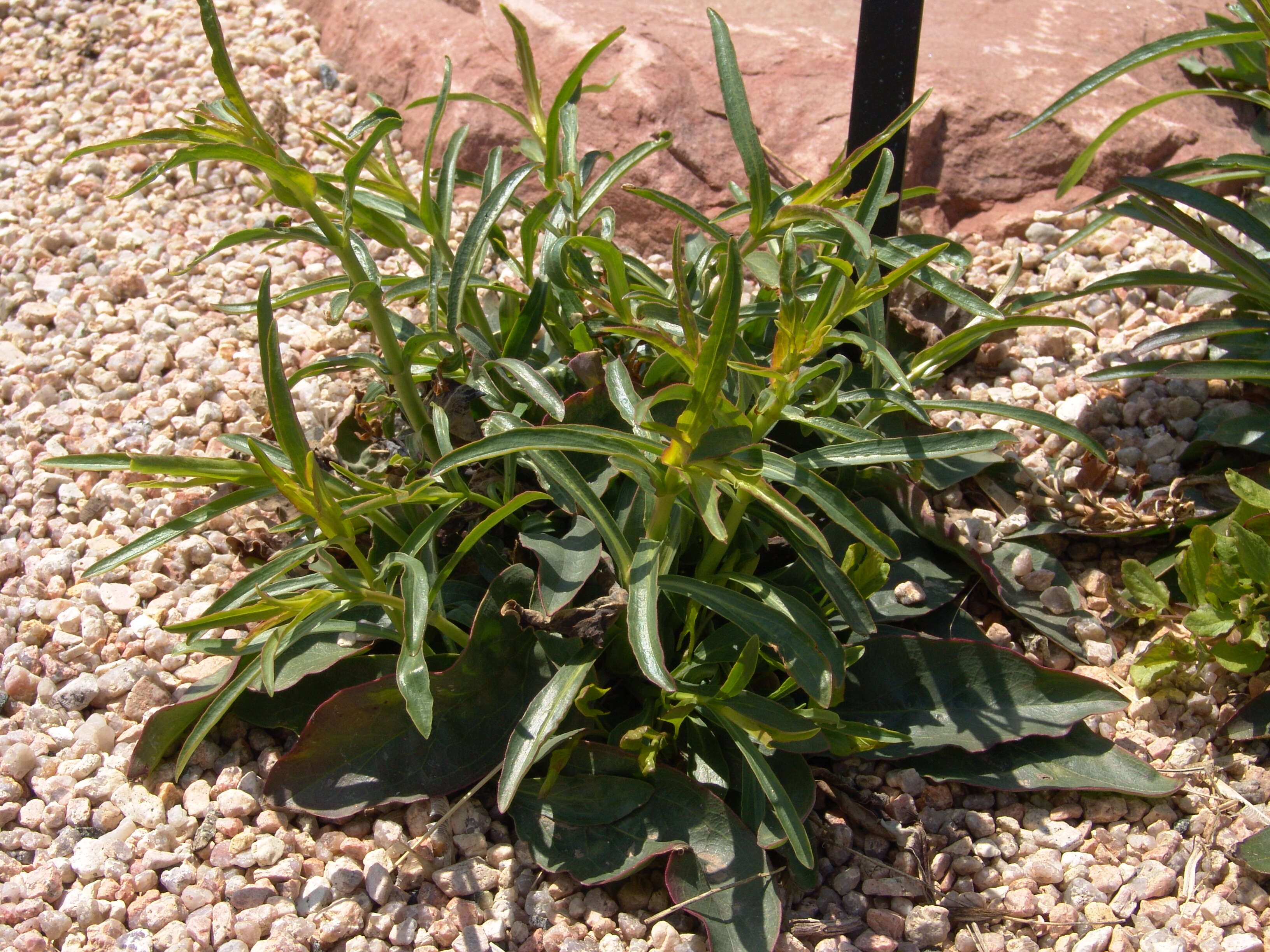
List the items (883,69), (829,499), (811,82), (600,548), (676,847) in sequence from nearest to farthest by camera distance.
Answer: (829,499)
(676,847)
(600,548)
(883,69)
(811,82)

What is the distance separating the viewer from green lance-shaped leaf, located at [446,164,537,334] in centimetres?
172

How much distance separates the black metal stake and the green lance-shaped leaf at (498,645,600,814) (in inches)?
41.9

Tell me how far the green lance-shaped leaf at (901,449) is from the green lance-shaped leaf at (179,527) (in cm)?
80

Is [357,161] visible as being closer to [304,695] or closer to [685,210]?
[685,210]

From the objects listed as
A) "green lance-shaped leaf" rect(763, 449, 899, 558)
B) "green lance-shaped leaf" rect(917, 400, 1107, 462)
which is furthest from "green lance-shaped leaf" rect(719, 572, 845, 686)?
"green lance-shaped leaf" rect(917, 400, 1107, 462)

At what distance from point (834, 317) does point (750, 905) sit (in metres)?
0.84

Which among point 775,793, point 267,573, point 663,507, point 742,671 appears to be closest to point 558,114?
point 663,507

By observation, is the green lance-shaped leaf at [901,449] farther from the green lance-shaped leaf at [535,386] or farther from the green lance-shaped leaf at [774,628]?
the green lance-shaped leaf at [535,386]

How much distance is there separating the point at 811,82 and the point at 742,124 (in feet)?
4.43

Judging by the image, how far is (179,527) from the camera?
1.57 m

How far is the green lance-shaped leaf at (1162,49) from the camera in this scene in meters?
1.88

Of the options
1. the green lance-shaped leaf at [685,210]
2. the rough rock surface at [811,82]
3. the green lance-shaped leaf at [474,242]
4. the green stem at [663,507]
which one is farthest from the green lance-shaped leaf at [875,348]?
the rough rock surface at [811,82]

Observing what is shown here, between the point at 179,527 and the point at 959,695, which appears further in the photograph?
the point at 959,695

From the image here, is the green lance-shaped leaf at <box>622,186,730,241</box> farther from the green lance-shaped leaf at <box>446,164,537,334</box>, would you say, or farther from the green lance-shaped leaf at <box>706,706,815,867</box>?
the green lance-shaped leaf at <box>706,706,815,867</box>
